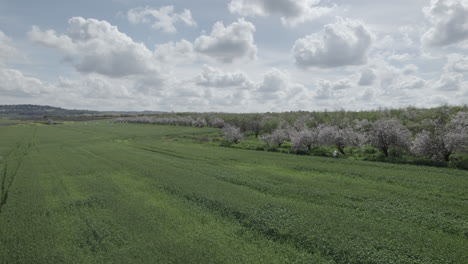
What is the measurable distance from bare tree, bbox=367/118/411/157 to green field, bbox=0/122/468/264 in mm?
5976

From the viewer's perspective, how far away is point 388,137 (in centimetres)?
2677

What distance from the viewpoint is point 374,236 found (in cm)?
1058

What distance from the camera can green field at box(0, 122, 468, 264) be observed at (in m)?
9.88

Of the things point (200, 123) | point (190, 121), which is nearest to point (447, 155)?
point (200, 123)

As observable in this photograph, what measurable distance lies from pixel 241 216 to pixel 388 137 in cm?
2232

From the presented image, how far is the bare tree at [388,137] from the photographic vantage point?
86.0 ft

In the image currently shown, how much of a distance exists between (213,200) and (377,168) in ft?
53.1

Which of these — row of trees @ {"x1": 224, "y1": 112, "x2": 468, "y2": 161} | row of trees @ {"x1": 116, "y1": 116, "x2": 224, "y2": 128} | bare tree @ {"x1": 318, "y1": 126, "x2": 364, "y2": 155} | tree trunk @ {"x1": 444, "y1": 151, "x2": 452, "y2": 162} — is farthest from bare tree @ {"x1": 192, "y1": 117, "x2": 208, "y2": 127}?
tree trunk @ {"x1": 444, "y1": 151, "x2": 452, "y2": 162}

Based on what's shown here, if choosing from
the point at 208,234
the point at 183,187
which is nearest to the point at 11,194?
the point at 183,187

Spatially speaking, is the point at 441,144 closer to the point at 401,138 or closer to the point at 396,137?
the point at 401,138

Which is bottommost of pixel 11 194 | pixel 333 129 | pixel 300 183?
pixel 11 194

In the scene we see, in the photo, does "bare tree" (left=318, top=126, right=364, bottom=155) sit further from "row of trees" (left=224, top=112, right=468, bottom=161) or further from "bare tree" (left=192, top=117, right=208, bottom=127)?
"bare tree" (left=192, top=117, right=208, bottom=127)

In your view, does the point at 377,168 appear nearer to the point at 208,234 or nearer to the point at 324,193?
the point at 324,193

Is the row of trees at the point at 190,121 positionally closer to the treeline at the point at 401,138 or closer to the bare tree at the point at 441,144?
the treeline at the point at 401,138
